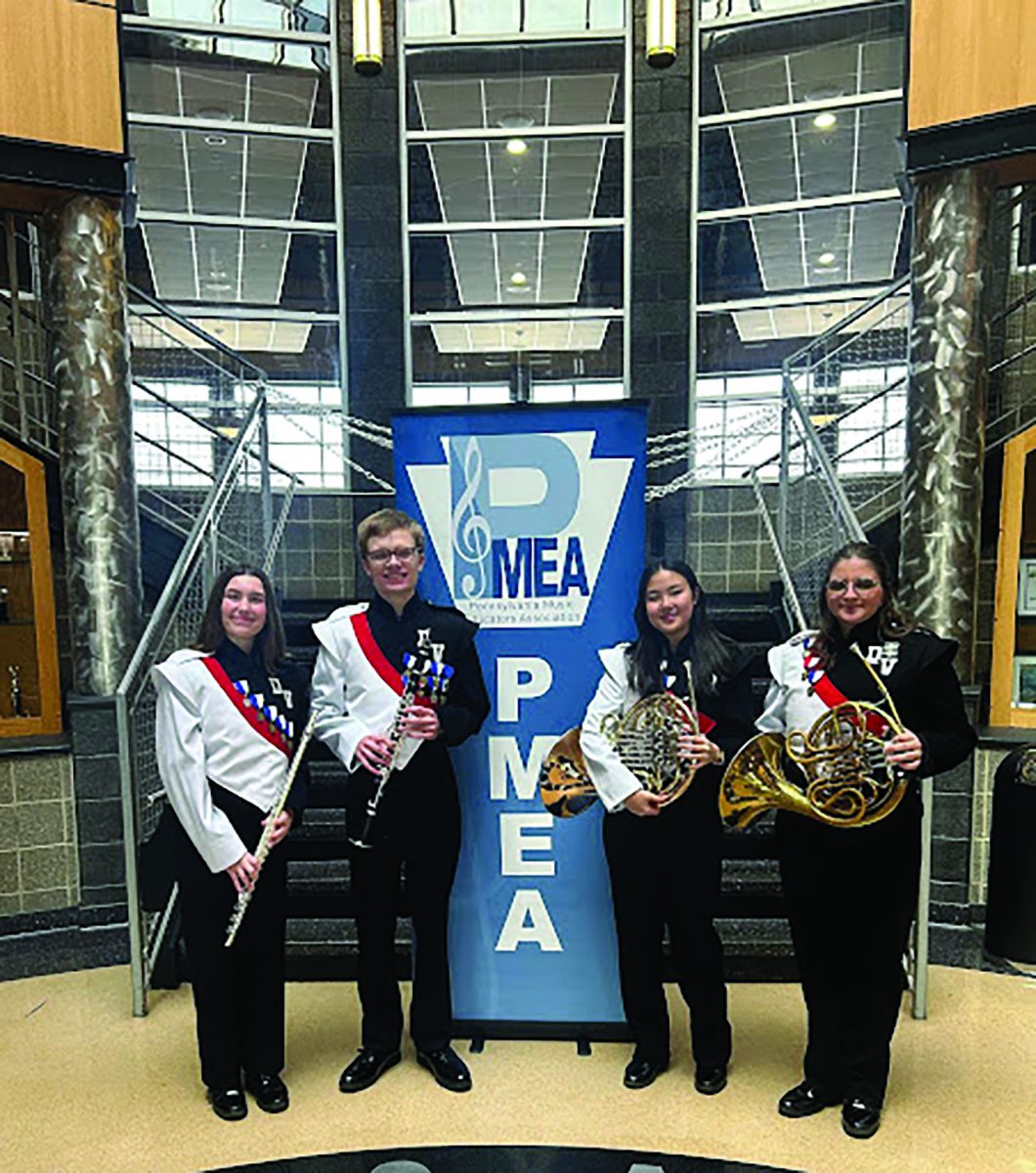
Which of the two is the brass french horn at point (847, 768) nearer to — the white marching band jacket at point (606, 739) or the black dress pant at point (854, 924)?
the black dress pant at point (854, 924)

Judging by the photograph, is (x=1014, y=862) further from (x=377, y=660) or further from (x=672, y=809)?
(x=377, y=660)

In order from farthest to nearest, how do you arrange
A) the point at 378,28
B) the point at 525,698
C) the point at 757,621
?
the point at 757,621 → the point at 378,28 → the point at 525,698

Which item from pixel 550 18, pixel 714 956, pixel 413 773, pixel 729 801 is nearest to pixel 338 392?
pixel 550 18

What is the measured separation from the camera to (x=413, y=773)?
223 cm

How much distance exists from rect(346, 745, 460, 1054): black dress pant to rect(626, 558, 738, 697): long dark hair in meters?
0.56

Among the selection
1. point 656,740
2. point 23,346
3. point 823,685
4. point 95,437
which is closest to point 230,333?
point 95,437

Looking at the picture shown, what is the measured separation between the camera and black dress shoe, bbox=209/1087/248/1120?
86.9 inches

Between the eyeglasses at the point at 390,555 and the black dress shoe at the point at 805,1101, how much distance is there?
1.66m

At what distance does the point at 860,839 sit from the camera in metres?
2.03

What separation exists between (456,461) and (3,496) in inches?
93.5

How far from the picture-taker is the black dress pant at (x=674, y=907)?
2176mm

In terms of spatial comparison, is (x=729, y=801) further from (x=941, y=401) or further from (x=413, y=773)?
Answer: (x=941, y=401)

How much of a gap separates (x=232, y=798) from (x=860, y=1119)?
171cm

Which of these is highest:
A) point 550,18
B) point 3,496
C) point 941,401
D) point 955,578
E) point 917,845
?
point 550,18
